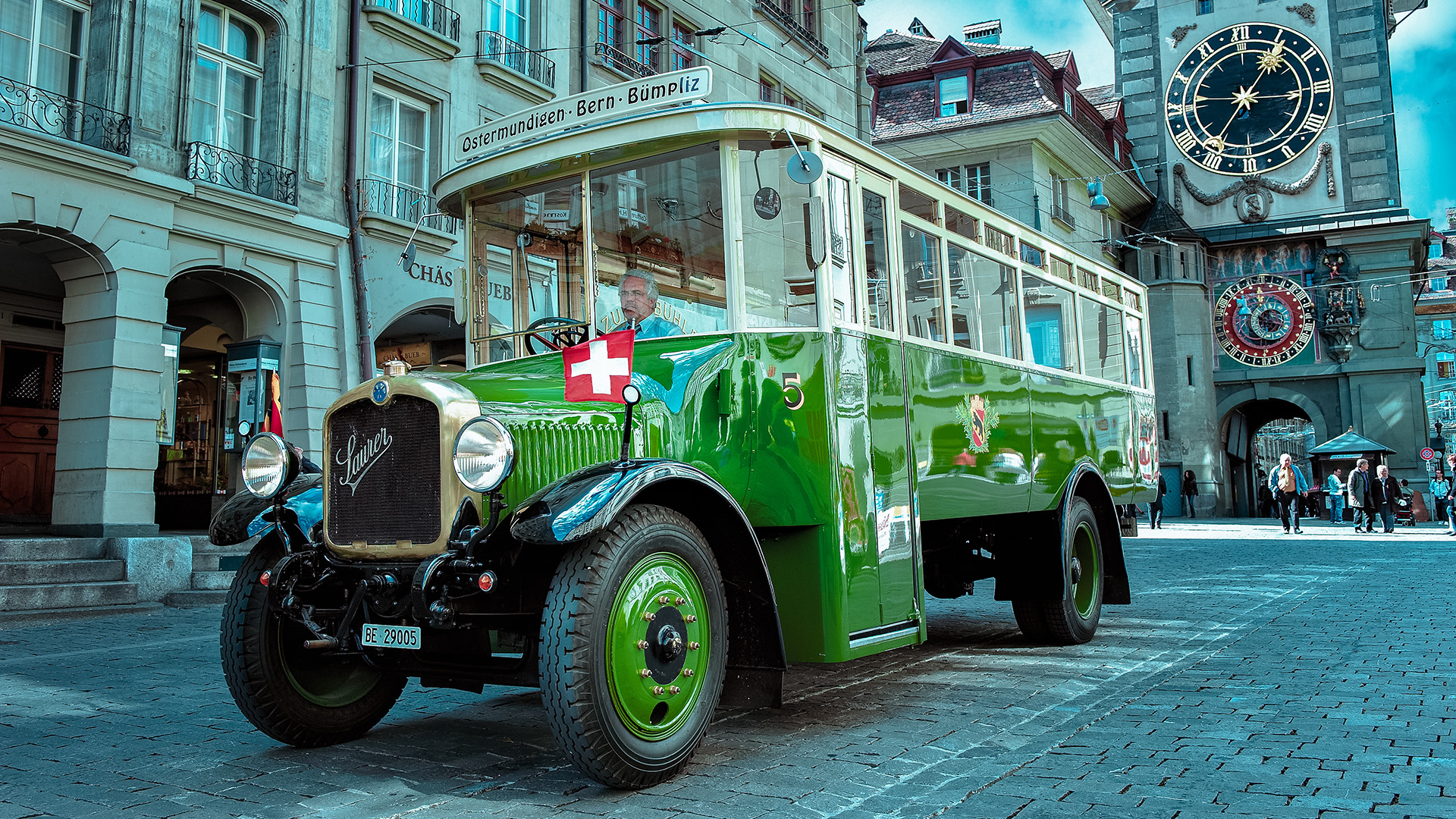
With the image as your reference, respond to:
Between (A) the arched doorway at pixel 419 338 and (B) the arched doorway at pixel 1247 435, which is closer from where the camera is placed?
(A) the arched doorway at pixel 419 338

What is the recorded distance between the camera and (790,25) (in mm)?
24453

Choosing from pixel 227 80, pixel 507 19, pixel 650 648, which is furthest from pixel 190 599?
pixel 507 19

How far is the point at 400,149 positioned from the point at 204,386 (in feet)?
16.0

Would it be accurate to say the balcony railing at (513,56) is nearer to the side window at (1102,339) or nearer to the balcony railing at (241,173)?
the balcony railing at (241,173)

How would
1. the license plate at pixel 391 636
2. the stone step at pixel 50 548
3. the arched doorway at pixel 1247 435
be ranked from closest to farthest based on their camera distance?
the license plate at pixel 391 636
the stone step at pixel 50 548
the arched doorway at pixel 1247 435

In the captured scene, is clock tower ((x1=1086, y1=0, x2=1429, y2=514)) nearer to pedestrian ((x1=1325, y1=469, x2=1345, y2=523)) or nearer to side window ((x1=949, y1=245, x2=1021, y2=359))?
pedestrian ((x1=1325, y1=469, x2=1345, y2=523))

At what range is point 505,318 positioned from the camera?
5801mm

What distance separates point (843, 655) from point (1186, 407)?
39.5 meters

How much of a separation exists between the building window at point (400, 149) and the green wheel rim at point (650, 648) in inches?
510

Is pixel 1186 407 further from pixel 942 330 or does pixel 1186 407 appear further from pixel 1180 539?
pixel 942 330

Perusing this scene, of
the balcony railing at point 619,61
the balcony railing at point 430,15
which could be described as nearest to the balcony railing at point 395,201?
the balcony railing at point 430,15

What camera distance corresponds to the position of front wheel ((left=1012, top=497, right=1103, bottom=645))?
25.4 ft

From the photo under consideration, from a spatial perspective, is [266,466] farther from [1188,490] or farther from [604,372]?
[1188,490]

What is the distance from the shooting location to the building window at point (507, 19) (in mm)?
17828
